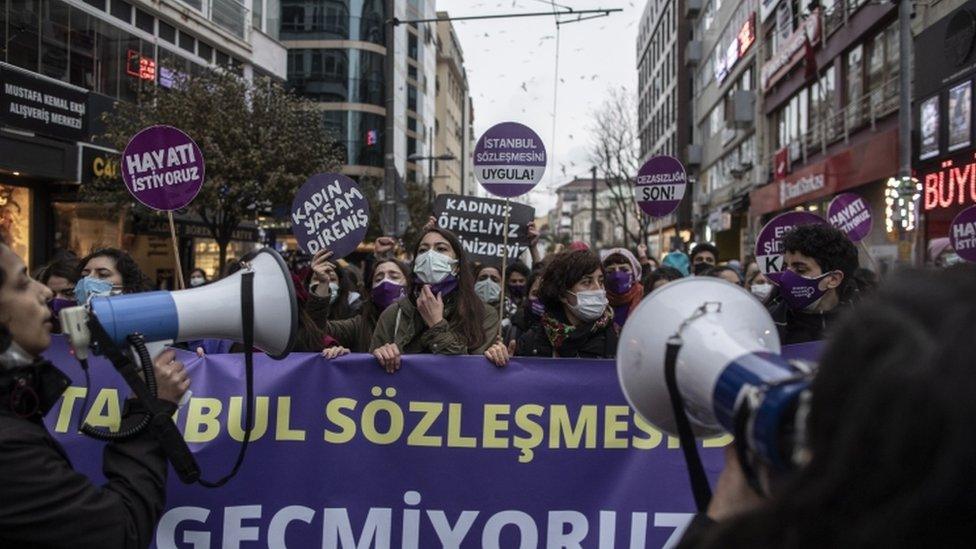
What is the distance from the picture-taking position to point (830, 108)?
74.7 feet

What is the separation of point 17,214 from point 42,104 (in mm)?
2367

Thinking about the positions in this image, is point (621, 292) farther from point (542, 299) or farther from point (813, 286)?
point (813, 286)

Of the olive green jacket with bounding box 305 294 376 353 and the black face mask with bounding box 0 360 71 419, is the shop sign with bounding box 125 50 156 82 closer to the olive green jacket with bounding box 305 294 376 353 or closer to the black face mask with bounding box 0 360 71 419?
the olive green jacket with bounding box 305 294 376 353

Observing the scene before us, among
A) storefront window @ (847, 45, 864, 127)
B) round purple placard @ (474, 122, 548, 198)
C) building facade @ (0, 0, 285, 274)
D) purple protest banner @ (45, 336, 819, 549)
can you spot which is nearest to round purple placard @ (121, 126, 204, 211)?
round purple placard @ (474, 122, 548, 198)

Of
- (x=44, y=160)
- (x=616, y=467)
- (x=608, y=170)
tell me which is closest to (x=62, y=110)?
(x=44, y=160)

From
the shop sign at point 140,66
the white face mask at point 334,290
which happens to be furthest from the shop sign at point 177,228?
the white face mask at point 334,290

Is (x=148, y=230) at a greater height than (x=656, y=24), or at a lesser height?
lesser

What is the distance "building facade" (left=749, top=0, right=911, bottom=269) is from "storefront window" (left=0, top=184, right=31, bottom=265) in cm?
1586

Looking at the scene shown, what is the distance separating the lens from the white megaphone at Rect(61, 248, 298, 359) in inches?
77.4

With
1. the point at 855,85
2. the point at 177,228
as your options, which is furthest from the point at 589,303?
the point at 855,85

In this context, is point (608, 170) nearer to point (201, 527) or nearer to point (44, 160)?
point (44, 160)

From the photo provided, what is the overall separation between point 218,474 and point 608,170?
37.0m

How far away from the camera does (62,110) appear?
16250 mm

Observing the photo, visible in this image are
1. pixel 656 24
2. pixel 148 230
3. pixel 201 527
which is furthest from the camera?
pixel 656 24
